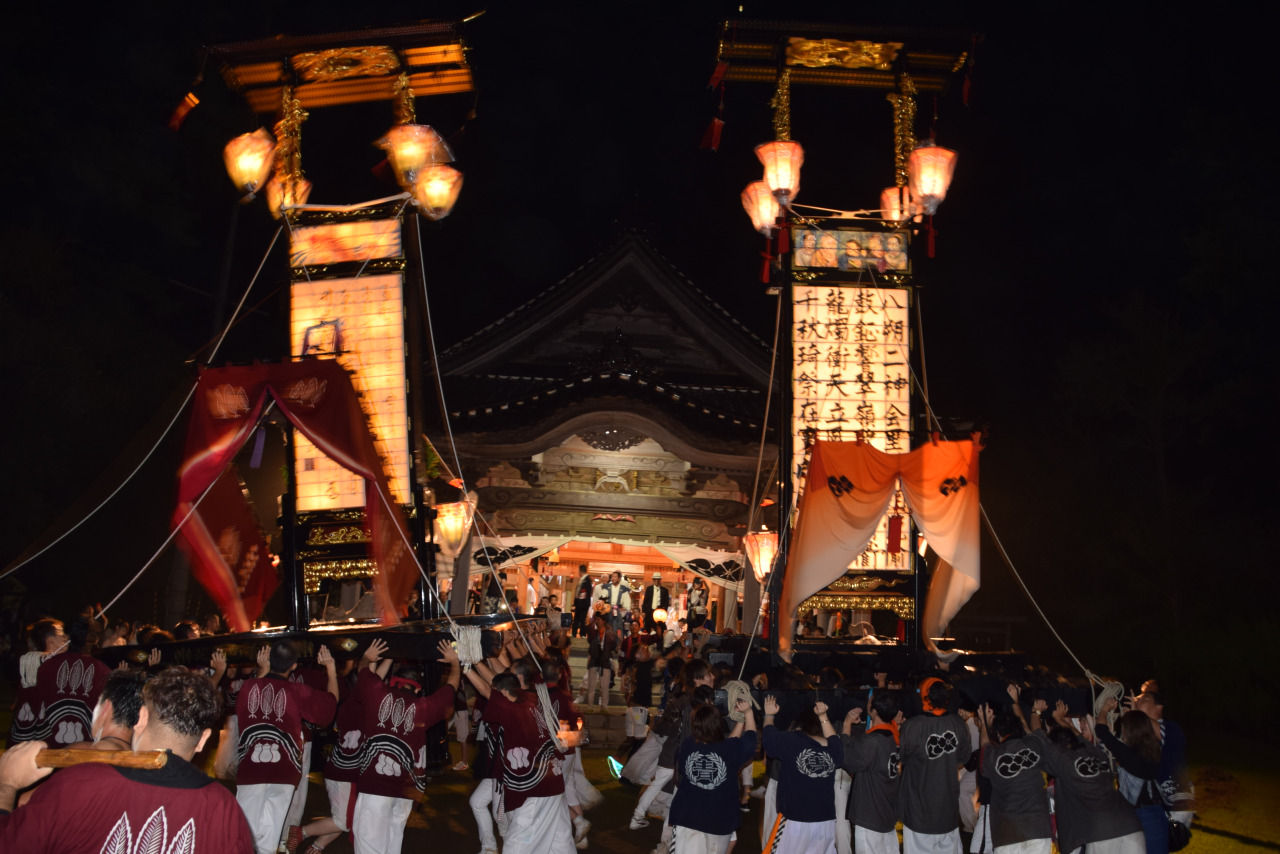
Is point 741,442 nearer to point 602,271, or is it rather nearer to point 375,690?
point 602,271

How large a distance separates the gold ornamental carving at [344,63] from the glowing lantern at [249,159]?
3.47 feet

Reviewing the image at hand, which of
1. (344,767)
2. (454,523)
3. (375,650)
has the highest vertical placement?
(454,523)

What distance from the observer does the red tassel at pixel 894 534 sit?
1184cm

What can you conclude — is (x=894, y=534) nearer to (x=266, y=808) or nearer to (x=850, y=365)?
(x=850, y=365)

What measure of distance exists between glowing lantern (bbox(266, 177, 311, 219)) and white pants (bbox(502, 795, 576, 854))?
25.9ft

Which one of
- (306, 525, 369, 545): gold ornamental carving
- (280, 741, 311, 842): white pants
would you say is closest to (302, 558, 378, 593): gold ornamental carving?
(306, 525, 369, 545): gold ornamental carving

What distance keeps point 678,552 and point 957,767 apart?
12.4 meters

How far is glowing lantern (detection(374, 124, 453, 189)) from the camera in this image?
1109 cm

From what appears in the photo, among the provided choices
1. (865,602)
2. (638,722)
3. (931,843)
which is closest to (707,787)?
(931,843)

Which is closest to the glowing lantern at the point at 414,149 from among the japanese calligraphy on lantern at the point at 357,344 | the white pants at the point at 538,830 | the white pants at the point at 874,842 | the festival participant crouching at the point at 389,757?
the japanese calligraphy on lantern at the point at 357,344

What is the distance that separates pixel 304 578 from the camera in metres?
11.1

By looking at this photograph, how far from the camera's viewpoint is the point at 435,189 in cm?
1107

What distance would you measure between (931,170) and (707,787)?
27.3 feet

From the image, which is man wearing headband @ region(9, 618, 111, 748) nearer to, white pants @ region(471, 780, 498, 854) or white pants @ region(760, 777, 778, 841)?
white pants @ region(471, 780, 498, 854)
